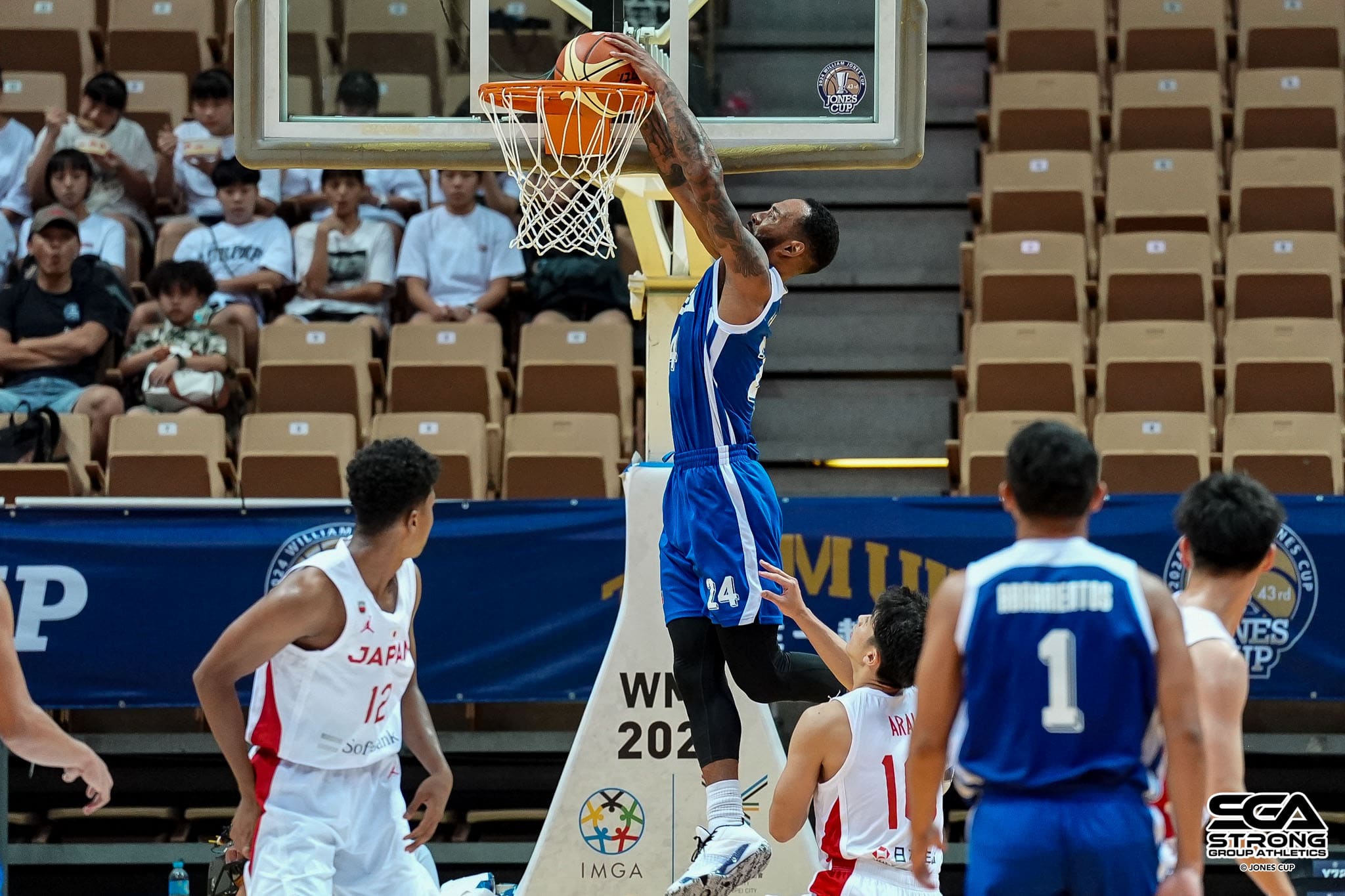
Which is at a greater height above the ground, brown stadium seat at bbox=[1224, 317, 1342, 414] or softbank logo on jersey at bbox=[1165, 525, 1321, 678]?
brown stadium seat at bbox=[1224, 317, 1342, 414]

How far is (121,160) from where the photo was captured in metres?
12.4

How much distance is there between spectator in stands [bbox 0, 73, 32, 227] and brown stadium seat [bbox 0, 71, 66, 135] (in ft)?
0.75

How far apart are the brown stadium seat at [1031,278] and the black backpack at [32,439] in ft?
17.9

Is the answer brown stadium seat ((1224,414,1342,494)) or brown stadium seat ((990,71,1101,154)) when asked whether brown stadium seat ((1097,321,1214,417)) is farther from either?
brown stadium seat ((990,71,1101,154))

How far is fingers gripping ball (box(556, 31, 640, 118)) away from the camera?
19.4 ft

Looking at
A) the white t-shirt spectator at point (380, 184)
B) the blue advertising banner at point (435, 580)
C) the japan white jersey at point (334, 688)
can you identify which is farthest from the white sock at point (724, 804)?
the white t-shirt spectator at point (380, 184)

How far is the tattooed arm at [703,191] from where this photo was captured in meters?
5.61

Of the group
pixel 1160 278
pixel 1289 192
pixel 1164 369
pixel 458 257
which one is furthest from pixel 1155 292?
pixel 458 257

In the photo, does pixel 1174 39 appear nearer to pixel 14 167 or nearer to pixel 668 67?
pixel 668 67

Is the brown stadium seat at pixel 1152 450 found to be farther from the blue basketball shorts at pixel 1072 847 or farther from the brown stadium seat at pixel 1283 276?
the blue basketball shorts at pixel 1072 847

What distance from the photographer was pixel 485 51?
7.10 metres

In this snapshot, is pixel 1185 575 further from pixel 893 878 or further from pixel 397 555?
pixel 397 555

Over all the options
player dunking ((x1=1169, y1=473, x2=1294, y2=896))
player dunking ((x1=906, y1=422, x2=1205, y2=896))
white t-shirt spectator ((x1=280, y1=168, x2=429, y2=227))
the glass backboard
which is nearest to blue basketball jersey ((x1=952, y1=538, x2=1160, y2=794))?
player dunking ((x1=906, y1=422, x2=1205, y2=896))

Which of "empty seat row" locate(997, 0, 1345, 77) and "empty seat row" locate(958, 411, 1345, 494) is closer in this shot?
"empty seat row" locate(958, 411, 1345, 494)
